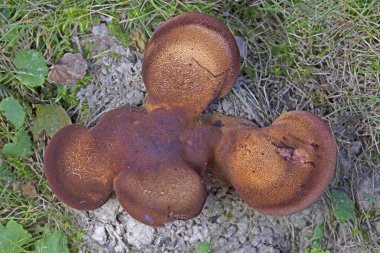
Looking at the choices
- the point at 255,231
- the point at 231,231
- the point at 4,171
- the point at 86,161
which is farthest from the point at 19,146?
the point at 255,231

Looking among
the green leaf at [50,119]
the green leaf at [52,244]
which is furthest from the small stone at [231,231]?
the green leaf at [50,119]

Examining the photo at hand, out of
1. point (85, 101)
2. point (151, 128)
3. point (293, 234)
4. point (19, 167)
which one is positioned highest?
point (151, 128)

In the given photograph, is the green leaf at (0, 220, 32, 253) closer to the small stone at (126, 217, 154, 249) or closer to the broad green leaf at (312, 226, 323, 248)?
the small stone at (126, 217, 154, 249)

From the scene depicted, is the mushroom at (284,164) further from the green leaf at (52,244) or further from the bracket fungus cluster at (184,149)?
the green leaf at (52,244)

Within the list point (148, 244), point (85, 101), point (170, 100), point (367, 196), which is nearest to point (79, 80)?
point (85, 101)

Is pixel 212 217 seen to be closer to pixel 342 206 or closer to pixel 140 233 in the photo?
pixel 140 233

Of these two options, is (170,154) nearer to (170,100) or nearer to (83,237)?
(170,100)
